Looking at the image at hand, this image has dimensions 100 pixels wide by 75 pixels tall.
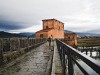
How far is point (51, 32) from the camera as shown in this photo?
60719 mm

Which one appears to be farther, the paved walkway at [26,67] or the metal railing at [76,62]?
the paved walkway at [26,67]

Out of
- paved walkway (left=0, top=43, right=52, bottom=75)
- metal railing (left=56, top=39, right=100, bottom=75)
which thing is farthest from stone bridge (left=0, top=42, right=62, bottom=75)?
metal railing (left=56, top=39, right=100, bottom=75)

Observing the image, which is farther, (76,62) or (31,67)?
(31,67)

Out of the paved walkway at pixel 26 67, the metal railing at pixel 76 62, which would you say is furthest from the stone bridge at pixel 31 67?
the metal railing at pixel 76 62

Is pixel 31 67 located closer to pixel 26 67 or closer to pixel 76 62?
pixel 26 67

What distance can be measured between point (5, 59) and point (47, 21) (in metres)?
58.8

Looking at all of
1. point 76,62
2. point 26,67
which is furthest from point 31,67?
point 76,62

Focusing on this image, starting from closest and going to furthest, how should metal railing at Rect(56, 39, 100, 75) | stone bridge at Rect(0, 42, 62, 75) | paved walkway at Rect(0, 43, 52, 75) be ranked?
metal railing at Rect(56, 39, 100, 75), stone bridge at Rect(0, 42, 62, 75), paved walkway at Rect(0, 43, 52, 75)

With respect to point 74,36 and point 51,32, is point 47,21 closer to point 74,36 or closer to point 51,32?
point 51,32

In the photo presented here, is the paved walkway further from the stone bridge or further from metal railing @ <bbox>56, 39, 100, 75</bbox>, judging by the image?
metal railing @ <bbox>56, 39, 100, 75</bbox>

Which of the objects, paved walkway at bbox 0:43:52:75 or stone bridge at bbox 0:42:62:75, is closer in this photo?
stone bridge at bbox 0:42:62:75

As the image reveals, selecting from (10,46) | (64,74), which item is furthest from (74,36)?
(64,74)

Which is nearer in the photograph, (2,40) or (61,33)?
(2,40)

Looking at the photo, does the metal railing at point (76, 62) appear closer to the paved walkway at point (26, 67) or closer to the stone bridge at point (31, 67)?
the stone bridge at point (31, 67)
